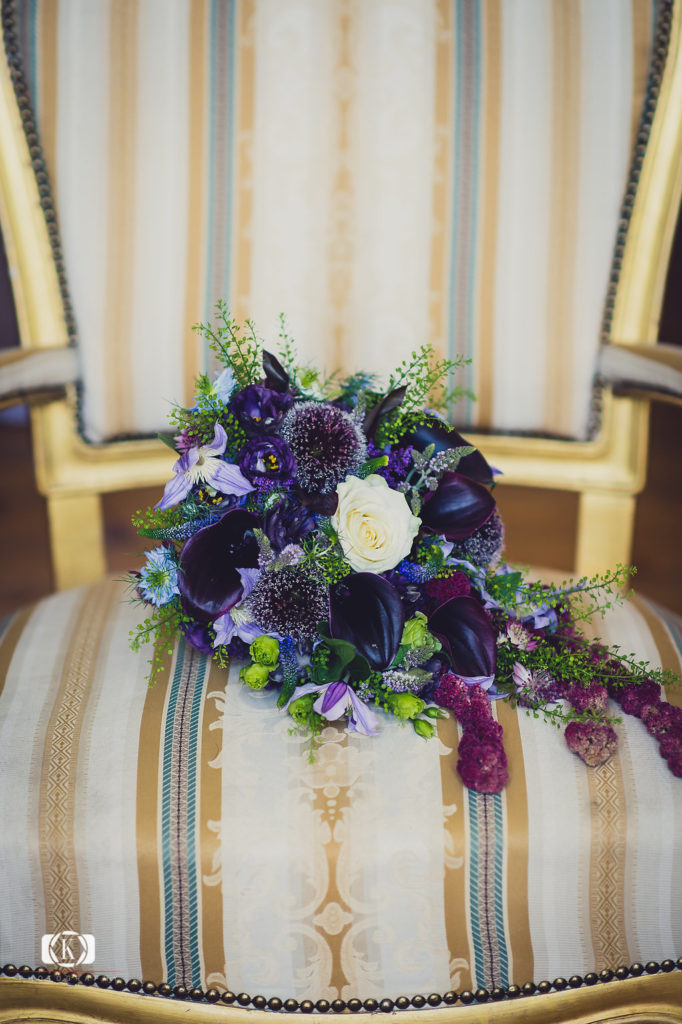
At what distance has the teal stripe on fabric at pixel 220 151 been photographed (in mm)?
921

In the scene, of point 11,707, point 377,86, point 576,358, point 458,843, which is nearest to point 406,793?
point 458,843

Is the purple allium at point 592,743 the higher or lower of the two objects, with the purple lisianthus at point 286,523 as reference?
lower

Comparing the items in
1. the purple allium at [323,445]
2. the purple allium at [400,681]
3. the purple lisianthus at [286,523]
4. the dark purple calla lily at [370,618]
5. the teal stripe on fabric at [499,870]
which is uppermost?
the purple allium at [323,445]

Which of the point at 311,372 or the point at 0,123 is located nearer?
the point at 311,372

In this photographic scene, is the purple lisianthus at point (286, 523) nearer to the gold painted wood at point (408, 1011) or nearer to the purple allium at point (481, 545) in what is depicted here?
the purple allium at point (481, 545)

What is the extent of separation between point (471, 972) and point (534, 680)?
204 mm

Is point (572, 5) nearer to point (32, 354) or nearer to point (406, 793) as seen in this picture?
point (32, 354)

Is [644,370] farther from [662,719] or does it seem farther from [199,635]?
[199,635]

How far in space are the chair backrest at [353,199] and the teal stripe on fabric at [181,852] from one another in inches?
18.2

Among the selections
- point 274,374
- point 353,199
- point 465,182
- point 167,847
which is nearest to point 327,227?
point 353,199

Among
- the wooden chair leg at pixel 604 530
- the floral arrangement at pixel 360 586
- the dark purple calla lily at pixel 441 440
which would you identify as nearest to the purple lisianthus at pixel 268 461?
the floral arrangement at pixel 360 586

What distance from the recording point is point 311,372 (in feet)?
2.35

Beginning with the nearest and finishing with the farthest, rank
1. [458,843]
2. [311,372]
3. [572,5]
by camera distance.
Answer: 1. [458,843]
2. [311,372]
3. [572,5]

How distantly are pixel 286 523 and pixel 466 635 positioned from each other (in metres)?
0.16
